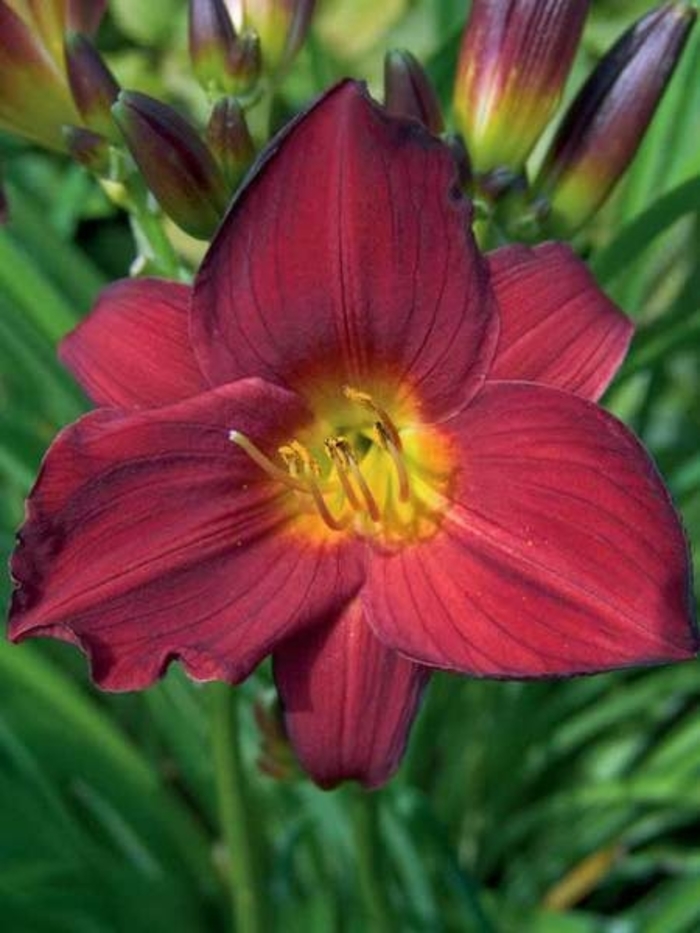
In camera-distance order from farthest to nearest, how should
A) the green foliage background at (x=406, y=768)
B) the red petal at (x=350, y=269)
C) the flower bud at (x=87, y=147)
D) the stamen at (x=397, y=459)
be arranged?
the green foliage background at (x=406, y=768) < the flower bud at (x=87, y=147) < the stamen at (x=397, y=459) < the red petal at (x=350, y=269)

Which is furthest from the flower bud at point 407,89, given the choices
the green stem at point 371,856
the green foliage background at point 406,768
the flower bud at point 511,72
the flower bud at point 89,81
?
the green stem at point 371,856

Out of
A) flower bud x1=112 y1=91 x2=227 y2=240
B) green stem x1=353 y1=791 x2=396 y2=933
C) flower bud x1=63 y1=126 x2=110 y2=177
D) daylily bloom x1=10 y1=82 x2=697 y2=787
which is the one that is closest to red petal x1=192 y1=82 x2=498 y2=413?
daylily bloom x1=10 y1=82 x2=697 y2=787

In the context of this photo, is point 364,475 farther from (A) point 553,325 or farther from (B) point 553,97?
(B) point 553,97

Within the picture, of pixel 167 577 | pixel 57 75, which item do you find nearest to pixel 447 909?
pixel 167 577

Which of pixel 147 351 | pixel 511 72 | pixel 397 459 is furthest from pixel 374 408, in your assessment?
pixel 511 72

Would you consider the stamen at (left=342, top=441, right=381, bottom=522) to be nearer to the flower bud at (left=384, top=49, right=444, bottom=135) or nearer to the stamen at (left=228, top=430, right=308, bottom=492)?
the stamen at (left=228, top=430, right=308, bottom=492)

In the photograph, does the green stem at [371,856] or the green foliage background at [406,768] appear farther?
the green foliage background at [406,768]

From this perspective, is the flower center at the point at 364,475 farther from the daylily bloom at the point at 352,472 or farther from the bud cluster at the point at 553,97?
the bud cluster at the point at 553,97
